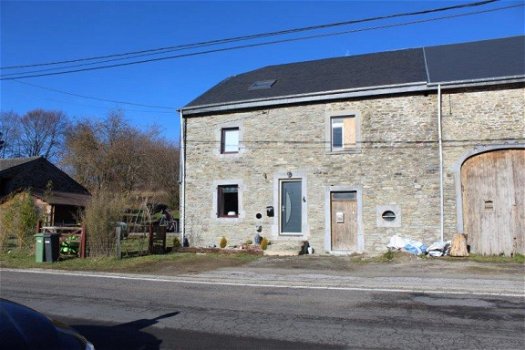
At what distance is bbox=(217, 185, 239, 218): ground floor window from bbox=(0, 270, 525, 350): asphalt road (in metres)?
8.96

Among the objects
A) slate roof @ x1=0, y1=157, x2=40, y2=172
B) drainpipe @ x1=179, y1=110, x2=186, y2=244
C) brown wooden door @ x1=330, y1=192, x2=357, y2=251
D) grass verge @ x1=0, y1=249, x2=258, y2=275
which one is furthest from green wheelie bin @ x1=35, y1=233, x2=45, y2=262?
slate roof @ x1=0, y1=157, x2=40, y2=172

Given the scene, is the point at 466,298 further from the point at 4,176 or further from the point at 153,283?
the point at 4,176

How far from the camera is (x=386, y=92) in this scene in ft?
57.0

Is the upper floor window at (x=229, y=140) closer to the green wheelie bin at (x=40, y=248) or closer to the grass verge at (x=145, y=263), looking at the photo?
the grass verge at (x=145, y=263)

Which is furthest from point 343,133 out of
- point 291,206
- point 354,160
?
point 291,206

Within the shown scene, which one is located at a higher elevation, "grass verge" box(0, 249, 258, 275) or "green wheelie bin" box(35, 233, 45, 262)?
"green wheelie bin" box(35, 233, 45, 262)

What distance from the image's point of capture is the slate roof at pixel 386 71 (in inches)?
675

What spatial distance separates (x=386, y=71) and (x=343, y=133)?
3.16m

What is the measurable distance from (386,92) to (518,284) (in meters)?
8.92

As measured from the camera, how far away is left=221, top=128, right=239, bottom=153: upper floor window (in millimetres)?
19875

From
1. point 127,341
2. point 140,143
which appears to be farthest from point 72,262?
point 140,143

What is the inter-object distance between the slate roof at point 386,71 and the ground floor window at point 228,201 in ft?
11.6

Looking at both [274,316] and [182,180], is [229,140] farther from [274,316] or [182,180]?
[274,316]

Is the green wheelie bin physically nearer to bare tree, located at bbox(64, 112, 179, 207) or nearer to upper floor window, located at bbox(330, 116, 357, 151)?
upper floor window, located at bbox(330, 116, 357, 151)
